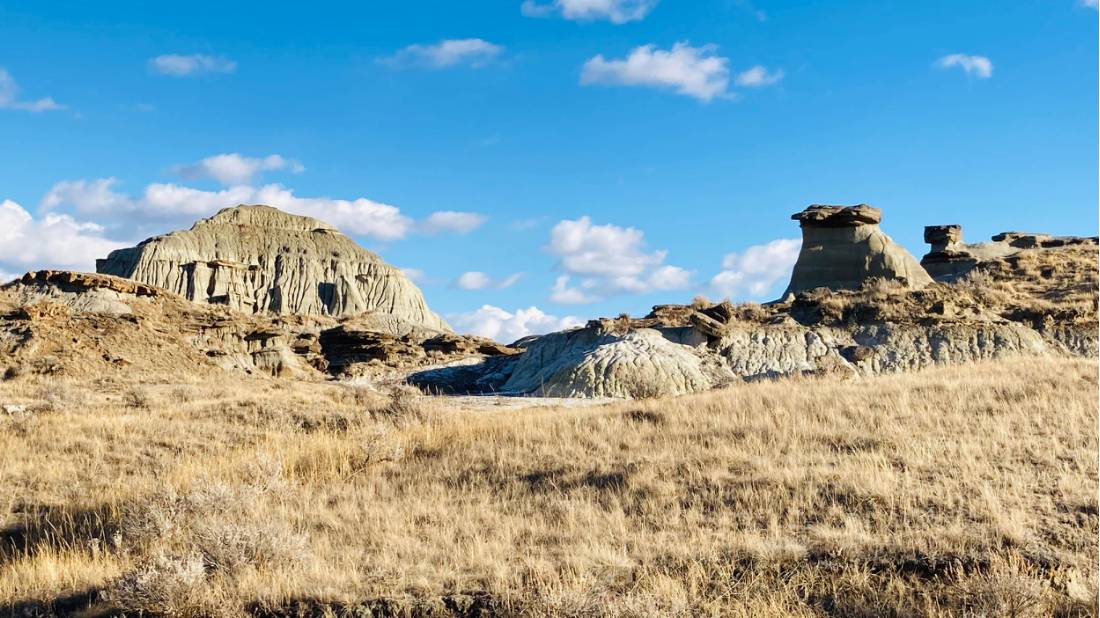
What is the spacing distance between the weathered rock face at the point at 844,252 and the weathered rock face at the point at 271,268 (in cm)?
6320

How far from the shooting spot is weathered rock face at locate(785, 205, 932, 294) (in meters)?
45.1

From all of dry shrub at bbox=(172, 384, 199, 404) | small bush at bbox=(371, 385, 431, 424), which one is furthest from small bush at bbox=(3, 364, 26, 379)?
Answer: small bush at bbox=(371, 385, 431, 424)

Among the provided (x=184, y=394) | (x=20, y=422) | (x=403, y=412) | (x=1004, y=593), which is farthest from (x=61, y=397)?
(x=1004, y=593)

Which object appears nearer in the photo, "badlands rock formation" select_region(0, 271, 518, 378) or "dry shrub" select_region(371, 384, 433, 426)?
"dry shrub" select_region(371, 384, 433, 426)

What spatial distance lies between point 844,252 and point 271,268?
90422 mm

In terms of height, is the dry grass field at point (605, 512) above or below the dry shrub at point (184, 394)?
below

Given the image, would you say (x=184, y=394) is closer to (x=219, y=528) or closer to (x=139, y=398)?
(x=139, y=398)

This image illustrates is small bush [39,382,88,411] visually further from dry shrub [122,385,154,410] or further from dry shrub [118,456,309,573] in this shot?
dry shrub [118,456,309,573]

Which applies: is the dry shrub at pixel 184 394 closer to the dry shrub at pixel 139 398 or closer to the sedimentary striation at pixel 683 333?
the dry shrub at pixel 139 398

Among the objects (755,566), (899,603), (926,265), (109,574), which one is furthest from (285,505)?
(926,265)

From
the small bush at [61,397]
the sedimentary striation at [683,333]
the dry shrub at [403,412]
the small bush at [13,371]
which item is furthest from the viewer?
the sedimentary striation at [683,333]

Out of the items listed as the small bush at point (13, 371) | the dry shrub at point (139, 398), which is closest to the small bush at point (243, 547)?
the dry shrub at point (139, 398)

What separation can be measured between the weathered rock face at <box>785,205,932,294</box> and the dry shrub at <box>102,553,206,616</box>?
140 feet

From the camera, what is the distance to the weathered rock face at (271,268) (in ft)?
355
